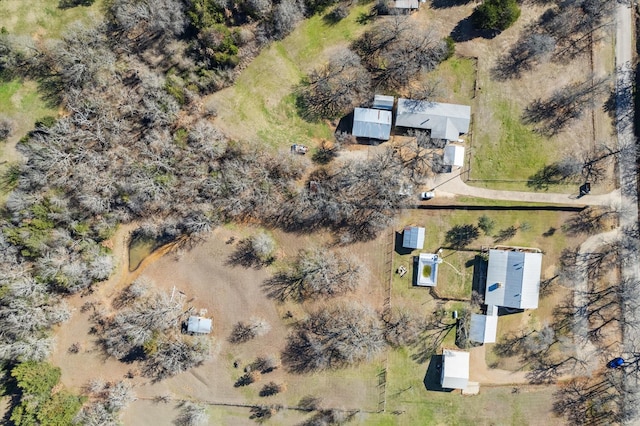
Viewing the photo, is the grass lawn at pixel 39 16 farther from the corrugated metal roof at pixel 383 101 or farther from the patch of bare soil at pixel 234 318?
the corrugated metal roof at pixel 383 101

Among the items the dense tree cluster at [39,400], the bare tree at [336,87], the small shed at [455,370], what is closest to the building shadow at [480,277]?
the small shed at [455,370]

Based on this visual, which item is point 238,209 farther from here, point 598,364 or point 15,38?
point 598,364

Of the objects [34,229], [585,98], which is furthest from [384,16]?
[34,229]

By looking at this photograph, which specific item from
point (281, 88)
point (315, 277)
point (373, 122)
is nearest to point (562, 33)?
point (373, 122)

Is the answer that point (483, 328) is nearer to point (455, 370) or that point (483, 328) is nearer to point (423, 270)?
point (455, 370)

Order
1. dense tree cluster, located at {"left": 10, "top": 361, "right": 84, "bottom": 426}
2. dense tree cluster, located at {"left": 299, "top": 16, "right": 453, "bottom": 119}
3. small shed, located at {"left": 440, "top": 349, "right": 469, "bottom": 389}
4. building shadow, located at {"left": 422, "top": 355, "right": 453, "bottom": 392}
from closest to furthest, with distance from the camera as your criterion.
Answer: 1. dense tree cluster, located at {"left": 10, "top": 361, "right": 84, "bottom": 426}
2. small shed, located at {"left": 440, "top": 349, "right": 469, "bottom": 389}
3. dense tree cluster, located at {"left": 299, "top": 16, "right": 453, "bottom": 119}
4. building shadow, located at {"left": 422, "top": 355, "right": 453, "bottom": 392}

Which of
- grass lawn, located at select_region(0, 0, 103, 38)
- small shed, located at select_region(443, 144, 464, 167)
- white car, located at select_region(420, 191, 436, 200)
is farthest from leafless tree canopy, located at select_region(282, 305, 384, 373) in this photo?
grass lawn, located at select_region(0, 0, 103, 38)

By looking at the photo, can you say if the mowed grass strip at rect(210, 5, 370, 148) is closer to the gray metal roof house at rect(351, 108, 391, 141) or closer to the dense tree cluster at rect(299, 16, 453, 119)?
the dense tree cluster at rect(299, 16, 453, 119)
